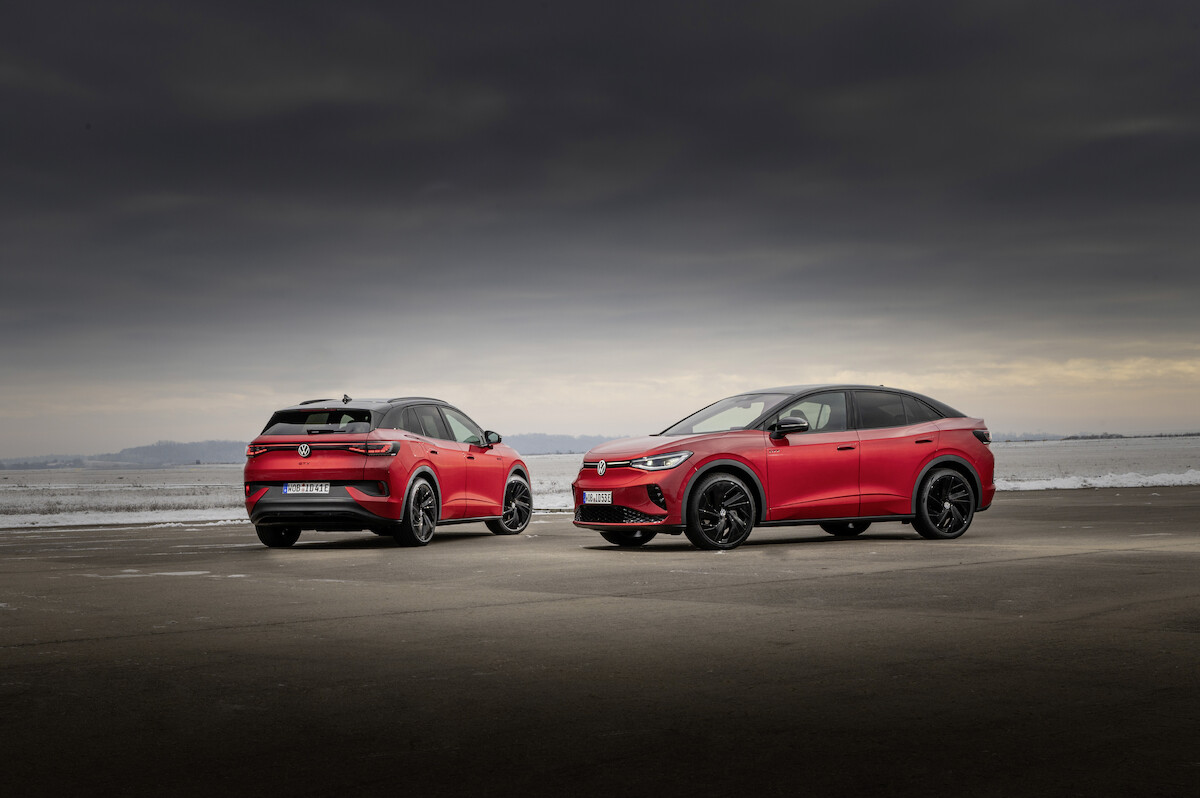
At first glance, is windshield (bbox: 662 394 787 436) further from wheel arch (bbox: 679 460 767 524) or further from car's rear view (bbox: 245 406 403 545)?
car's rear view (bbox: 245 406 403 545)

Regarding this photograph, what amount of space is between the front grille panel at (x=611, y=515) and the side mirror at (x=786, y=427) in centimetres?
175

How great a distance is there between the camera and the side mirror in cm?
1404

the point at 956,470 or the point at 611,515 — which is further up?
the point at 956,470

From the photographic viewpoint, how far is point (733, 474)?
13.9 metres

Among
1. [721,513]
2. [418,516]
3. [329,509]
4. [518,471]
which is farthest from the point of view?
[518,471]

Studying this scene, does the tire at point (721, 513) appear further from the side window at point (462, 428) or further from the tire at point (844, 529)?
the side window at point (462, 428)

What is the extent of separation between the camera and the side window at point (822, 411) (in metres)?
14.6

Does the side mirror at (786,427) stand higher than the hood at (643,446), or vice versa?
the side mirror at (786,427)

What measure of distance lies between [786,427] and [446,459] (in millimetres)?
4786

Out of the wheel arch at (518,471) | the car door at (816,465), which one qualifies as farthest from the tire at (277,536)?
the car door at (816,465)

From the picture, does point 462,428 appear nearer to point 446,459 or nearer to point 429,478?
point 446,459

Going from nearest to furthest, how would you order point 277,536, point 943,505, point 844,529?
point 943,505, point 277,536, point 844,529

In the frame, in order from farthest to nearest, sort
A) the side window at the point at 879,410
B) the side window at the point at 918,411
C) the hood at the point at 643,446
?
the side window at the point at 918,411 < the side window at the point at 879,410 < the hood at the point at 643,446

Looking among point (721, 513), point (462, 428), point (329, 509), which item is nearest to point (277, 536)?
point (329, 509)
